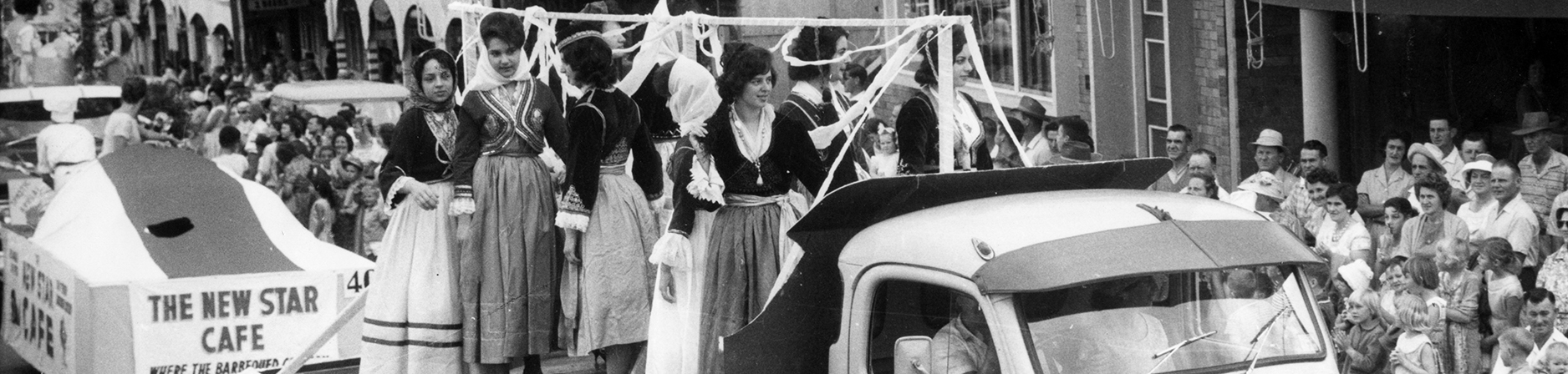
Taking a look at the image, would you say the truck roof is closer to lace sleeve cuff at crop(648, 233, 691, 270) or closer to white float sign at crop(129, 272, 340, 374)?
lace sleeve cuff at crop(648, 233, 691, 270)

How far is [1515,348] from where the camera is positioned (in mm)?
7664

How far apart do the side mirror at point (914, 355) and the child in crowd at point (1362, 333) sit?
361 centimetres

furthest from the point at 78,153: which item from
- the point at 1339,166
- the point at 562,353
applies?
the point at 1339,166

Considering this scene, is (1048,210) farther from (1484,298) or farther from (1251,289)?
(1484,298)

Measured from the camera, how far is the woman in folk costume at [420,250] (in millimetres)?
7219

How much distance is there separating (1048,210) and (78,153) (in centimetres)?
964

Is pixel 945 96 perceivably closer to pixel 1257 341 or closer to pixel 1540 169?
pixel 1257 341

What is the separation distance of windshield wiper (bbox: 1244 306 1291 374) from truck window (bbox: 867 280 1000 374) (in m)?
0.68

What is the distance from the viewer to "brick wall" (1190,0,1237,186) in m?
13.8

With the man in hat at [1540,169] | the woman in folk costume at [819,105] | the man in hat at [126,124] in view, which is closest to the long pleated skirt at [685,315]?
the woman in folk costume at [819,105]

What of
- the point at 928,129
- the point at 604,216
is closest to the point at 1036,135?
the point at 928,129

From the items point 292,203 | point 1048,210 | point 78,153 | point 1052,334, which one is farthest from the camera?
point 292,203

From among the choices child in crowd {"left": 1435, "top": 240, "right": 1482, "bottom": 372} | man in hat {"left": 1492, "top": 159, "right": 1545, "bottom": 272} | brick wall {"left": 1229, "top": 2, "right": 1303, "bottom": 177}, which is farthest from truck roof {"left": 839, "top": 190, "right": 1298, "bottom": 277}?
Result: brick wall {"left": 1229, "top": 2, "right": 1303, "bottom": 177}

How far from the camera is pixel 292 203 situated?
46.7ft
